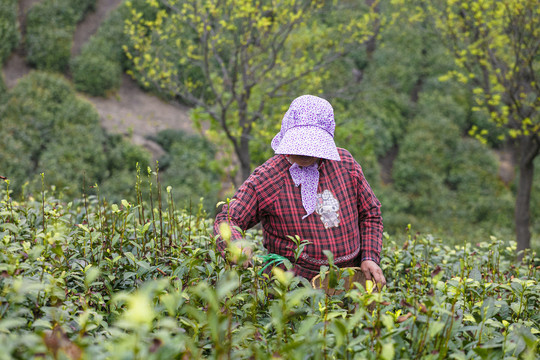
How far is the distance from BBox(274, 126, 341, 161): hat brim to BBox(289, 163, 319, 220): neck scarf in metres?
0.14

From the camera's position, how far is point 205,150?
45.3ft

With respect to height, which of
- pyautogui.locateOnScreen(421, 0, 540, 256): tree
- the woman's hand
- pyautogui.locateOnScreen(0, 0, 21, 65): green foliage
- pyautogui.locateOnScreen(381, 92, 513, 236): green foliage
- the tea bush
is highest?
pyautogui.locateOnScreen(0, 0, 21, 65): green foliage

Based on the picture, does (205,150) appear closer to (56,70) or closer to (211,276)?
(56,70)

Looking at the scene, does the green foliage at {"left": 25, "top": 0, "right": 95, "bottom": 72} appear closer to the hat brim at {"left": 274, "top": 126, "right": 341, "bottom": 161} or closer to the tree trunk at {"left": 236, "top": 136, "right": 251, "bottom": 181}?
the tree trunk at {"left": 236, "top": 136, "right": 251, "bottom": 181}

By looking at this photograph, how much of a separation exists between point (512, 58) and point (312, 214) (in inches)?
284

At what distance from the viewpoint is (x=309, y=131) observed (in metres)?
2.15

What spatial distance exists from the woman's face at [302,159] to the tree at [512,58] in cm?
533

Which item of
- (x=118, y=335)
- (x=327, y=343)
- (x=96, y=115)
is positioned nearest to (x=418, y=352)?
(x=327, y=343)

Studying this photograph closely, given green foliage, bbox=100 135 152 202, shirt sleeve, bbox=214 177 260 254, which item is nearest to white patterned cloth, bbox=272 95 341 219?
shirt sleeve, bbox=214 177 260 254

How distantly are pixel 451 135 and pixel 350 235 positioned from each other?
1535cm

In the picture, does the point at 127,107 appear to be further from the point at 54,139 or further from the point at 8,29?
the point at 54,139

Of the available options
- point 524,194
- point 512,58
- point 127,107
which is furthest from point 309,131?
point 127,107

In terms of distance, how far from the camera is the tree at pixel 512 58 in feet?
20.9

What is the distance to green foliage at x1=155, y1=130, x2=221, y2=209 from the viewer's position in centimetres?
1135
